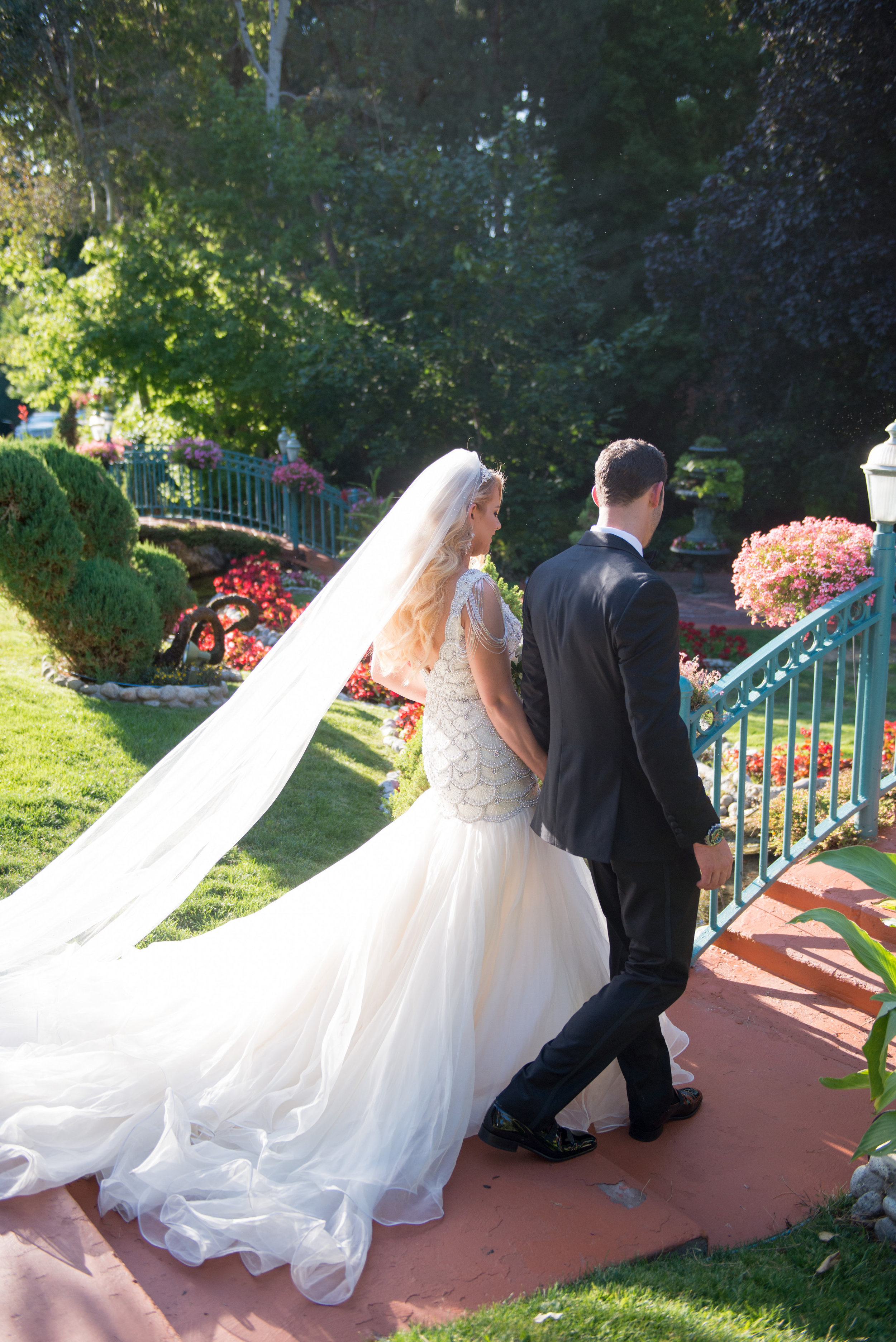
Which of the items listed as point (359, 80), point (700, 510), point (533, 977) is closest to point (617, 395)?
point (700, 510)

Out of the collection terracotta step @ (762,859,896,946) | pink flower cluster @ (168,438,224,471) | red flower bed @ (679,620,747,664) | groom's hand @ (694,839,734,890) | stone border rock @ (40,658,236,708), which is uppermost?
pink flower cluster @ (168,438,224,471)

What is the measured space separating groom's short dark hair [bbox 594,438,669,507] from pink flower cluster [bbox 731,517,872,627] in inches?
147

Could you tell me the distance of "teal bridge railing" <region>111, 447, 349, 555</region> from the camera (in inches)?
571

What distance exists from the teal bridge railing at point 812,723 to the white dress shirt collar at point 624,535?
2.77 ft

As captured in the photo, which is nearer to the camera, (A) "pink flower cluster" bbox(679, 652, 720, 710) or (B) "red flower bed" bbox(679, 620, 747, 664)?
(A) "pink flower cluster" bbox(679, 652, 720, 710)

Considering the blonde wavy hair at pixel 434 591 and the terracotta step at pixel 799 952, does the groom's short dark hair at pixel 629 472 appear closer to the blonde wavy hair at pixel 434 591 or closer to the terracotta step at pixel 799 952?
the blonde wavy hair at pixel 434 591

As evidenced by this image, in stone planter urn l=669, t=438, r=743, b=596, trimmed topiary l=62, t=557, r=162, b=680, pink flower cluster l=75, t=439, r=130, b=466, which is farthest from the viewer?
stone planter urn l=669, t=438, r=743, b=596

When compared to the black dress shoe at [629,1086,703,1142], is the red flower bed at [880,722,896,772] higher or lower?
higher

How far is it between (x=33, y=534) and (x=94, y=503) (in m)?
0.72

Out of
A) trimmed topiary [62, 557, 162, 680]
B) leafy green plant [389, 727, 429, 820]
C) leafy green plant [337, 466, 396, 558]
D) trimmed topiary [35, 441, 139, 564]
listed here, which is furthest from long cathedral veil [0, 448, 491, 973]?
leafy green plant [337, 466, 396, 558]

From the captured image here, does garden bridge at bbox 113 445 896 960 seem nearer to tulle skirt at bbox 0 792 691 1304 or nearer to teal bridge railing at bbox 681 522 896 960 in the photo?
teal bridge railing at bbox 681 522 896 960

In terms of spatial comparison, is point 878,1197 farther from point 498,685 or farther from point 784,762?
point 784,762

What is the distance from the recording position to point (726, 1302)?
2.25 metres

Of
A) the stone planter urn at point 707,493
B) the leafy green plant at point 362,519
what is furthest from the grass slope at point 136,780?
the stone planter urn at point 707,493
